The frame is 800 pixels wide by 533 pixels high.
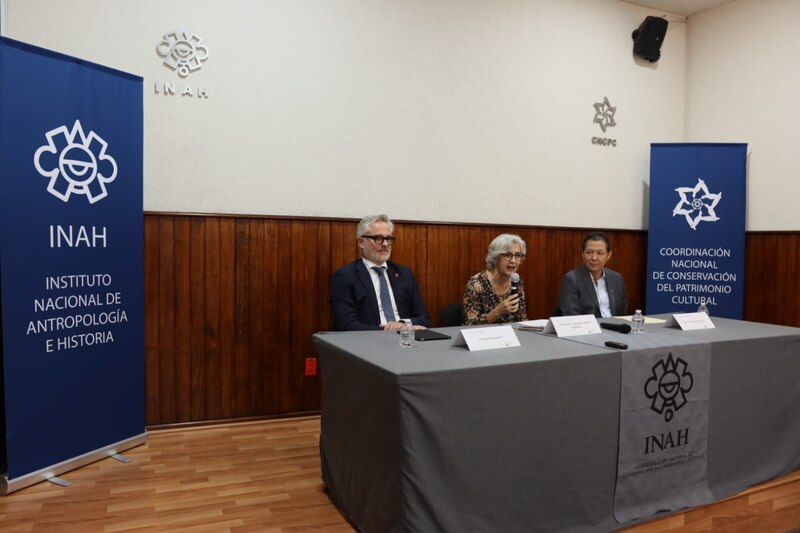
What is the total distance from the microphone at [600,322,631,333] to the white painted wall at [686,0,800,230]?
9.09 ft

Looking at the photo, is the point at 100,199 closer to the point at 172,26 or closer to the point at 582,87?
the point at 172,26

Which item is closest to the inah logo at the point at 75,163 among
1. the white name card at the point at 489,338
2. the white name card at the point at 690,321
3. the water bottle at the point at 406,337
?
the water bottle at the point at 406,337

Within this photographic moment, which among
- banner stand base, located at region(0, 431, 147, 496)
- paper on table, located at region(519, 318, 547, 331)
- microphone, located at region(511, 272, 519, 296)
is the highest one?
microphone, located at region(511, 272, 519, 296)

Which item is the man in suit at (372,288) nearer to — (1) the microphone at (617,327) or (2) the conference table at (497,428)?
(2) the conference table at (497,428)

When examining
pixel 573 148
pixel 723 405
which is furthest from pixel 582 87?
pixel 723 405

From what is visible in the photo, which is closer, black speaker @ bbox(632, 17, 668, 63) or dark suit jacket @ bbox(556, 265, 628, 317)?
dark suit jacket @ bbox(556, 265, 628, 317)

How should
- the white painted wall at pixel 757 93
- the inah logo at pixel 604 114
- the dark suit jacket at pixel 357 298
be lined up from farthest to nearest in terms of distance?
the inah logo at pixel 604 114, the white painted wall at pixel 757 93, the dark suit jacket at pixel 357 298

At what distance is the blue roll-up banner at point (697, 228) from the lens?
4520 millimetres

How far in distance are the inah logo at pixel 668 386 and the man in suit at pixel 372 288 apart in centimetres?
132

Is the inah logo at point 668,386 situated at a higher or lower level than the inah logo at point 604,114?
lower

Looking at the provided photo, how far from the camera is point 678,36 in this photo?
5109mm

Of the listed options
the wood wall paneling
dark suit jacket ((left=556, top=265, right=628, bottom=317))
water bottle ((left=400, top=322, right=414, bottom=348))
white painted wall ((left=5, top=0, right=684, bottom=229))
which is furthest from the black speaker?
water bottle ((left=400, top=322, right=414, bottom=348))

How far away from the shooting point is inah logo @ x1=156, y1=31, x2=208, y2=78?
131 inches

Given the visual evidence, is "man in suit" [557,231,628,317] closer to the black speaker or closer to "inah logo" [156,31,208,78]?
the black speaker
